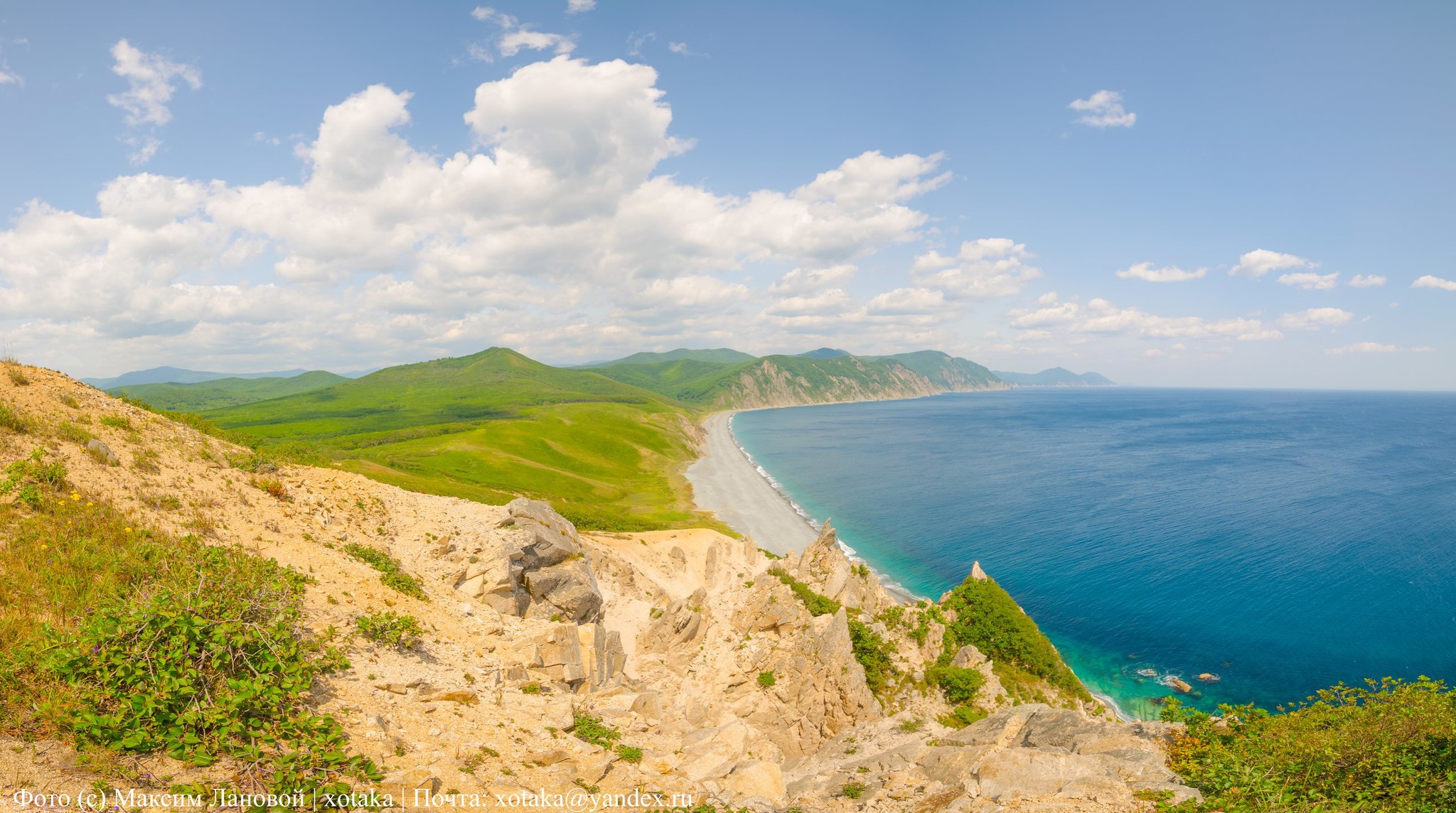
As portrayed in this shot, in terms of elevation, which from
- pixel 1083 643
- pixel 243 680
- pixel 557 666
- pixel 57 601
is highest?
pixel 57 601

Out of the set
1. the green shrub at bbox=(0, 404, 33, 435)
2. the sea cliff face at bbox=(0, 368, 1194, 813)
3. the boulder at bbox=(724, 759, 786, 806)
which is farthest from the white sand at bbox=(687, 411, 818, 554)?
the green shrub at bbox=(0, 404, 33, 435)

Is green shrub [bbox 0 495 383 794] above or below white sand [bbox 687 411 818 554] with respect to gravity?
above

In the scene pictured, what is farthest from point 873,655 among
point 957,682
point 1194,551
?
point 1194,551

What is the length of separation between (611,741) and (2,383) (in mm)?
26770

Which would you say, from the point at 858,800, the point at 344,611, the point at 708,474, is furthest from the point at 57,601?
the point at 708,474

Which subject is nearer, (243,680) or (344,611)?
(243,680)

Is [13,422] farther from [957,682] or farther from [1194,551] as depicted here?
[1194,551]

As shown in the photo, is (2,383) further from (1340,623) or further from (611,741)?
(1340,623)

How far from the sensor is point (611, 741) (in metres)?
17.8

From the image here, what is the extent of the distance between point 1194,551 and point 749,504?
228 feet

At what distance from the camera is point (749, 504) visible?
111 metres

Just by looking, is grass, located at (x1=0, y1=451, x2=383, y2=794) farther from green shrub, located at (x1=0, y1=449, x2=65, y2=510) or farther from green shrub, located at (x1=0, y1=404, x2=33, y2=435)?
green shrub, located at (x1=0, y1=404, x2=33, y2=435)

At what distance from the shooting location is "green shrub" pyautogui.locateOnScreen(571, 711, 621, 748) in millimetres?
17641

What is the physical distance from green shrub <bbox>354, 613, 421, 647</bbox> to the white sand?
58.9 metres
